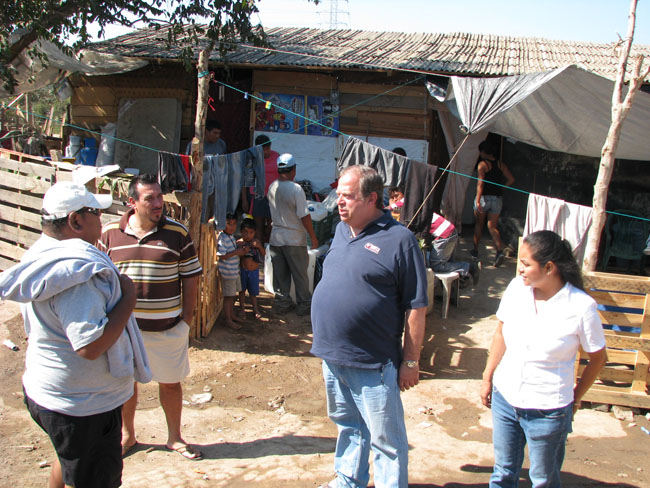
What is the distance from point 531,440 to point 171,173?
422 cm

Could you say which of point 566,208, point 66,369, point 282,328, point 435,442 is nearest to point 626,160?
point 566,208

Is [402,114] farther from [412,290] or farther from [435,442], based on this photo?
[412,290]

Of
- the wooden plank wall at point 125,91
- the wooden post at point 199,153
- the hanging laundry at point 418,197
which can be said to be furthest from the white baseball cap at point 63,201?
the wooden plank wall at point 125,91

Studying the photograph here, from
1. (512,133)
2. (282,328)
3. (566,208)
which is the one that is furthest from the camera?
(512,133)

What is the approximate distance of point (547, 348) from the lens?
2.86 m

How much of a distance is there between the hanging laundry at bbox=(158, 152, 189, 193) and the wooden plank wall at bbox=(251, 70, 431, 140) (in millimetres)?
4828

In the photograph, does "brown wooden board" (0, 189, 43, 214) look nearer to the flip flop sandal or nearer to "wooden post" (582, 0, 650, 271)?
the flip flop sandal

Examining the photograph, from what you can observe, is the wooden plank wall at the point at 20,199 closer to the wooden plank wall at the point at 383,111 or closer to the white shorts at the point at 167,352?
the white shorts at the point at 167,352

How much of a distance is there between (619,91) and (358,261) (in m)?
3.81

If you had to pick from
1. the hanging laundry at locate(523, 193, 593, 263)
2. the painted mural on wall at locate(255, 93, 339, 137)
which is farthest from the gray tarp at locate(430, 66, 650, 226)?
the painted mural on wall at locate(255, 93, 339, 137)


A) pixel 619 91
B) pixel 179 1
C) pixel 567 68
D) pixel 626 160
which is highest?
pixel 179 1

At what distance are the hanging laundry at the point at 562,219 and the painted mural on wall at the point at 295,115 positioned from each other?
4.56 metres

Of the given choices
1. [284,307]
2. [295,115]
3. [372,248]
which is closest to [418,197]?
[284,307]

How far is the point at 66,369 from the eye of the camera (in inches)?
102
